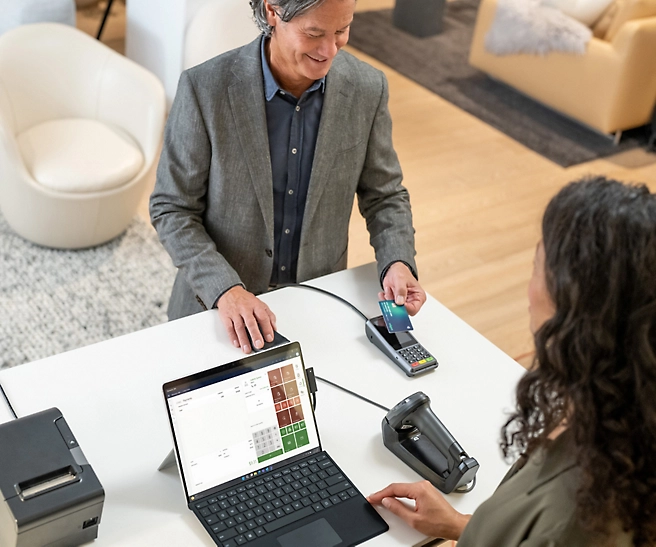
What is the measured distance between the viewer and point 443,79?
5457 millimetres

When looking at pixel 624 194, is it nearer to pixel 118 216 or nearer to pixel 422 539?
pixel 422 539

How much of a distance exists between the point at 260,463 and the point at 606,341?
700 mm

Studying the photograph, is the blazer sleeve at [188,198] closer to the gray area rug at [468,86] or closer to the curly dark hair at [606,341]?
the curly dark hair at [606,341]

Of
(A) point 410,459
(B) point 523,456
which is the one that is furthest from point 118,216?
(B) point 523,456

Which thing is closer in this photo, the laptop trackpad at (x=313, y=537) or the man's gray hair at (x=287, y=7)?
the laptop trackpad at (x=313, y=537)

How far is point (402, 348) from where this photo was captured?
183cm

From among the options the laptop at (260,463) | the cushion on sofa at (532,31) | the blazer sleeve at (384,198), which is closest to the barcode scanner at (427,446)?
the laptop at (260,463)

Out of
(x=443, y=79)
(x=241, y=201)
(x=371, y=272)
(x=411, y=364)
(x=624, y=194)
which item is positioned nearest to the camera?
(x=624, y=194)

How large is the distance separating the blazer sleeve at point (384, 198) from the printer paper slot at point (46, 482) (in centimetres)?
93

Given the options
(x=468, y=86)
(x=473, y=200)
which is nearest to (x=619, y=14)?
(x=468, y=86)

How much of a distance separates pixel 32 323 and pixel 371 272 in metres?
1.54

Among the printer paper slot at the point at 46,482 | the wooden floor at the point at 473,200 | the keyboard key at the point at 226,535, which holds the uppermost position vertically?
the printer paper slot at the point at 46,482

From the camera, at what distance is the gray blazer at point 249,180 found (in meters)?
1.85

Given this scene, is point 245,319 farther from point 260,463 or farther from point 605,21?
point 605,21
